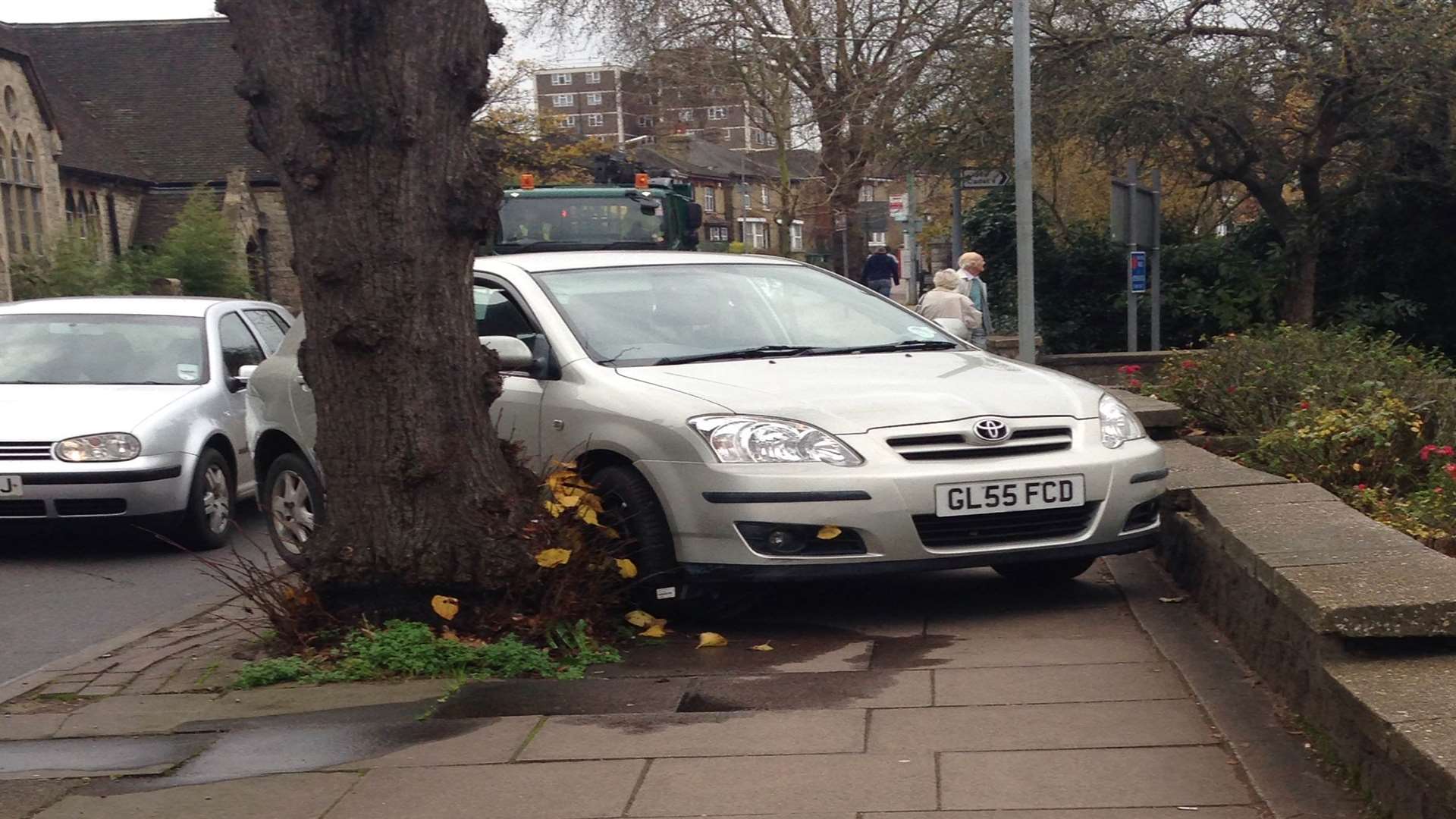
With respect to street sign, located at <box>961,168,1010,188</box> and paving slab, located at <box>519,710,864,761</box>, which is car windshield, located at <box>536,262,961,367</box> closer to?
paving slab, located at <box>519,710,864,761</box>

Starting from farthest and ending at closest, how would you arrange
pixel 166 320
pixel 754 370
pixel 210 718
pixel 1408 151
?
pixel 1408 151 → pixel 166 320 → pixel 754 370 → pixel 210 718

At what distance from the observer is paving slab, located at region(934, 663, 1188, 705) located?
211 inches

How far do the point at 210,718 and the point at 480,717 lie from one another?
3.09 ft

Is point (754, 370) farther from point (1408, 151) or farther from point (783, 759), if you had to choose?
point (1408, 151)

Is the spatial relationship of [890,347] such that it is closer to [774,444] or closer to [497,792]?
[774,444]

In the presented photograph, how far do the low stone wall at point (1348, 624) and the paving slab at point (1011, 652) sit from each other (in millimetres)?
373

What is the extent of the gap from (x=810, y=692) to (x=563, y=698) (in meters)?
0.81

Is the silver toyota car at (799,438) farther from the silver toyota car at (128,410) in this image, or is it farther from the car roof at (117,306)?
the car roof at (117,306)

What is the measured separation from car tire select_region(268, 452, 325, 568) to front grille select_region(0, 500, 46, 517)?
1.53 metres

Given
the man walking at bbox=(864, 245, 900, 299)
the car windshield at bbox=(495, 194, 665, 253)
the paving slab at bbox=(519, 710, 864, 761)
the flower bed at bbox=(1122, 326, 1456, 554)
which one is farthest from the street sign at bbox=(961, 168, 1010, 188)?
the paving slab at bbox=(519, 710, 864, 761)

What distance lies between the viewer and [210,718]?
561 cm

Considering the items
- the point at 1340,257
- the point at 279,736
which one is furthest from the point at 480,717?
the point at 1340,257

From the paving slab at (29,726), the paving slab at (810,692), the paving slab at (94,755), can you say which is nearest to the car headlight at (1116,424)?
the paving slab at (810,692)

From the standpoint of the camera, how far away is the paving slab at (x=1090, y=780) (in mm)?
4266
